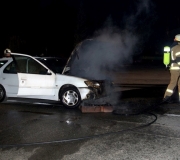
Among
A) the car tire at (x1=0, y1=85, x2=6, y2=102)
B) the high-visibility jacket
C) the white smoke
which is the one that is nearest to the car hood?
the white smoke

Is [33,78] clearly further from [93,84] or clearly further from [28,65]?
[93,84]

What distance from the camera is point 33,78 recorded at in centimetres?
828

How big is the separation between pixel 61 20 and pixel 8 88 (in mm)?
27606

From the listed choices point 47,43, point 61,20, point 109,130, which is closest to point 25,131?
point 109,130

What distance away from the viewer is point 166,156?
4.25 meters

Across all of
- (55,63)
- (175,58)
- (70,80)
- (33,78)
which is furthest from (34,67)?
(175,58)

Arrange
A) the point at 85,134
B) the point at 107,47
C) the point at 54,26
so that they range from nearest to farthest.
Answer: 1. the point at 85,134
2. the point at 107,47
3. the point at 54,26

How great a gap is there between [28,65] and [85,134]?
12.3 ft

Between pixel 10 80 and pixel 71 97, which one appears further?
pixel 10 80

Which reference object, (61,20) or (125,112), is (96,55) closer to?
(125,112)

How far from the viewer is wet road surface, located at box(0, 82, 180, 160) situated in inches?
176

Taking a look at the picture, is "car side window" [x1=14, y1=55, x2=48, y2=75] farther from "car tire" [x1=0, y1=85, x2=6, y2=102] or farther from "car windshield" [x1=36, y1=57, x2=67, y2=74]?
"car tire" [x1=0, y1=85, x2=6, y2=102]

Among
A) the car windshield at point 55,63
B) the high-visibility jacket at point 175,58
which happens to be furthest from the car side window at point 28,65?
the high-visibility jacket at point 175,58

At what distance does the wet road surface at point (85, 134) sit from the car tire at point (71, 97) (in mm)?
196
